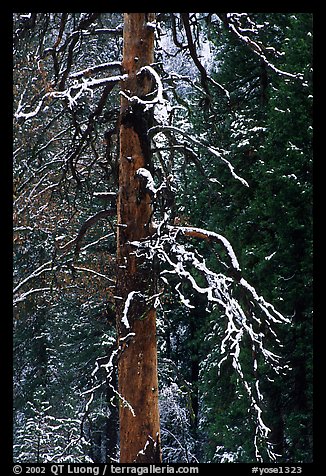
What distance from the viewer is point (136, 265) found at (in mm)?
4195

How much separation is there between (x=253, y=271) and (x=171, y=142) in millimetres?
5557

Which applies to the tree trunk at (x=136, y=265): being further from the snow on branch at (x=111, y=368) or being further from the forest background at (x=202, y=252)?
the forest background at (x=202, y=252)

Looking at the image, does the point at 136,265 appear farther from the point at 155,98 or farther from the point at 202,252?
the point at 202,252

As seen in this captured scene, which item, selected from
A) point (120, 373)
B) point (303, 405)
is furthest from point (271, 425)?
point (120, 373)

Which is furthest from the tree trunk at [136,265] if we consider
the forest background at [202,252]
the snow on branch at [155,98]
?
the forest background at [202,252]

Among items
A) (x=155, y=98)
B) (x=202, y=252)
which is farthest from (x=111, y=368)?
(x=202, y=252)

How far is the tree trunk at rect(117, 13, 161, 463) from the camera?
4.16 m

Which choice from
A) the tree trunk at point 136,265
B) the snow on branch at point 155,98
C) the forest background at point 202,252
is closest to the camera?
the snow on branch at point 155,98

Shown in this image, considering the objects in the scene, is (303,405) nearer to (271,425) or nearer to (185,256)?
(271,425)

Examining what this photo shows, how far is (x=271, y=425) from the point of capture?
9.32m

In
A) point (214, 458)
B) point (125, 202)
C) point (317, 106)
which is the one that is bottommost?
point (214, 458)

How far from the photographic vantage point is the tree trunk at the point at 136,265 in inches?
164

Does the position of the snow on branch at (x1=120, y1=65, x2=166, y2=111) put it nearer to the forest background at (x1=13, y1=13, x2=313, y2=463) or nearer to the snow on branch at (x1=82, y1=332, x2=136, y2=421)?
the snow on branch at (x1=82, y1=332, x2=136, y2=421)
